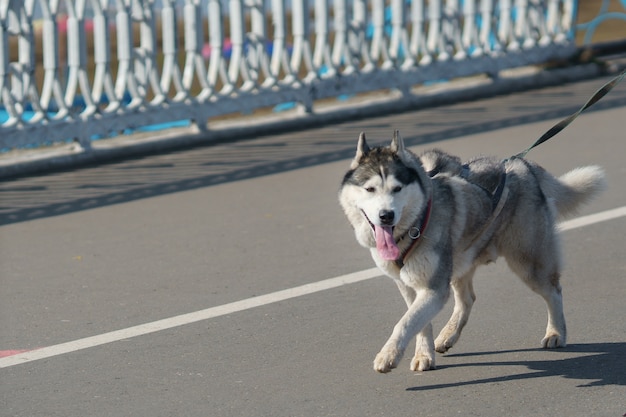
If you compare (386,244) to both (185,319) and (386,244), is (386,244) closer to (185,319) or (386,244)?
(386,244)

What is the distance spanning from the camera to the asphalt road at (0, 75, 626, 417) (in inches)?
212

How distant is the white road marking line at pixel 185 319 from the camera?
6.17 metres

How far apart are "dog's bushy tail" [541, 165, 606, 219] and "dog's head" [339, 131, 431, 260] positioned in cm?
98

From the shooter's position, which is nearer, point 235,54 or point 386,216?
point 386,216

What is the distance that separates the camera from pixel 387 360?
205 inches

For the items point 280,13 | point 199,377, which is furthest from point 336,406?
point 280,13

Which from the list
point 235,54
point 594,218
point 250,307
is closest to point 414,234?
point 250,307

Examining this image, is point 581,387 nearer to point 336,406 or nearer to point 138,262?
point 336,406

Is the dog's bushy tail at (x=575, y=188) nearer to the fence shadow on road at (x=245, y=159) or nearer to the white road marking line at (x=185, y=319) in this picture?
the white road marking line at (x=185, y=319)

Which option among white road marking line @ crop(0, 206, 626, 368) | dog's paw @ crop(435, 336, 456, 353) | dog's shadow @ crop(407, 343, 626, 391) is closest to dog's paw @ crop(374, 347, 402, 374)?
dog's shadow @ crop(407, 343, 626, 391)

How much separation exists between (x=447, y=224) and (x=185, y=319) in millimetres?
1866

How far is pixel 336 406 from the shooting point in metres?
5.22

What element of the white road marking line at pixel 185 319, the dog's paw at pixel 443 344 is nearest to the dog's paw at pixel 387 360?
the dog's paw at pixel 443 344

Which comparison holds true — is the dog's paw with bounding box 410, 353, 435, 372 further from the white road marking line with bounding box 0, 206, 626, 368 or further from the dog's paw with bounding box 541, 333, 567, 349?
→ the white road marking line with bounding box 0, 206, 626, 368
